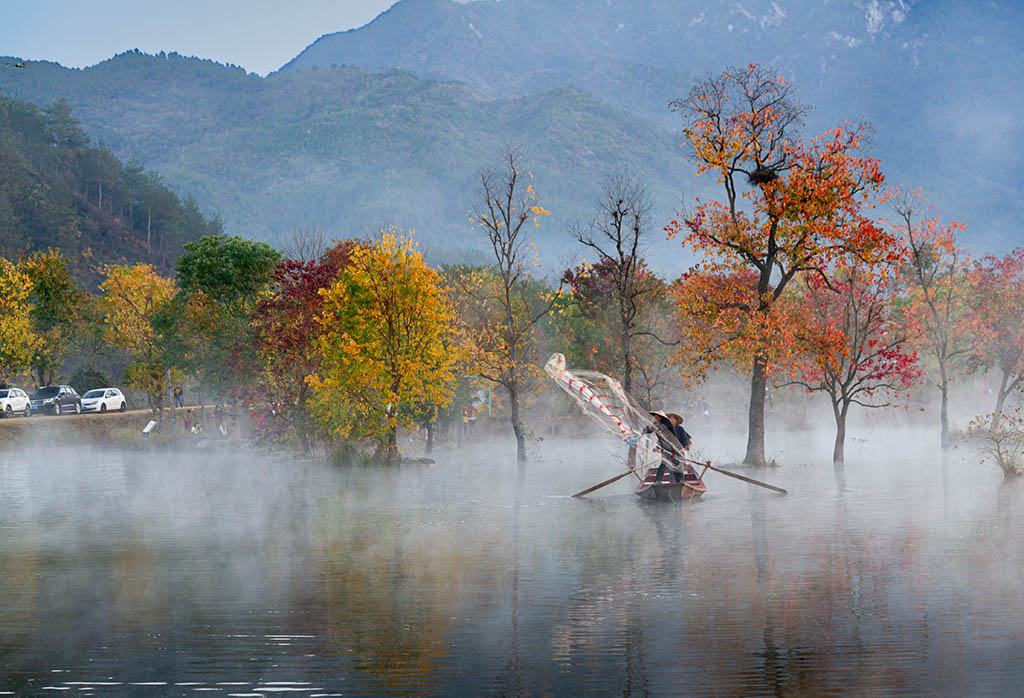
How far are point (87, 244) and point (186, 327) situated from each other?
95.4 meters

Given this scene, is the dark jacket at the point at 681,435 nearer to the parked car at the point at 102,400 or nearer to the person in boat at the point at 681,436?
the person in boat at the point at 681,436

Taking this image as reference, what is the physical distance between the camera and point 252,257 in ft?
275

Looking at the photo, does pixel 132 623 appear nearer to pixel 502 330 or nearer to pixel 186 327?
pixel 502 330

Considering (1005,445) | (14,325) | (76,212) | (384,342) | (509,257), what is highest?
(76,212)

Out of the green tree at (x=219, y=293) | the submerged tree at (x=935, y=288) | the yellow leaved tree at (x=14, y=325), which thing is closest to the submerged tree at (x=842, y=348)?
the submerged tree at (x=935, y=288)

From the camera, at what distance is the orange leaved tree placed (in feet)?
168

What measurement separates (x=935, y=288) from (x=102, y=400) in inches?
2668

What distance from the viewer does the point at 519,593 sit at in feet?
75.6

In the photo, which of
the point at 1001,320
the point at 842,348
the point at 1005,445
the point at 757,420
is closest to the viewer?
the point at 842,348

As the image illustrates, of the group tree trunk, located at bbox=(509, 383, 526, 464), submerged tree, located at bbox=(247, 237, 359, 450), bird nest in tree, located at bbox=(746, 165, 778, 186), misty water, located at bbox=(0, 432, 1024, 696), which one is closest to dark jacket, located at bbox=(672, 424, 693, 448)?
misty water, located at bbox=(0, 432, 1024, 696)

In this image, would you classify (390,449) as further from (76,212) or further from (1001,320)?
(76,212)

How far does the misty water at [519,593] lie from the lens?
16375 mm

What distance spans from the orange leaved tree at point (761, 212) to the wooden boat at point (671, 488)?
10.2m

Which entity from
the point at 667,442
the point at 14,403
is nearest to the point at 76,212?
the point at 14,403
